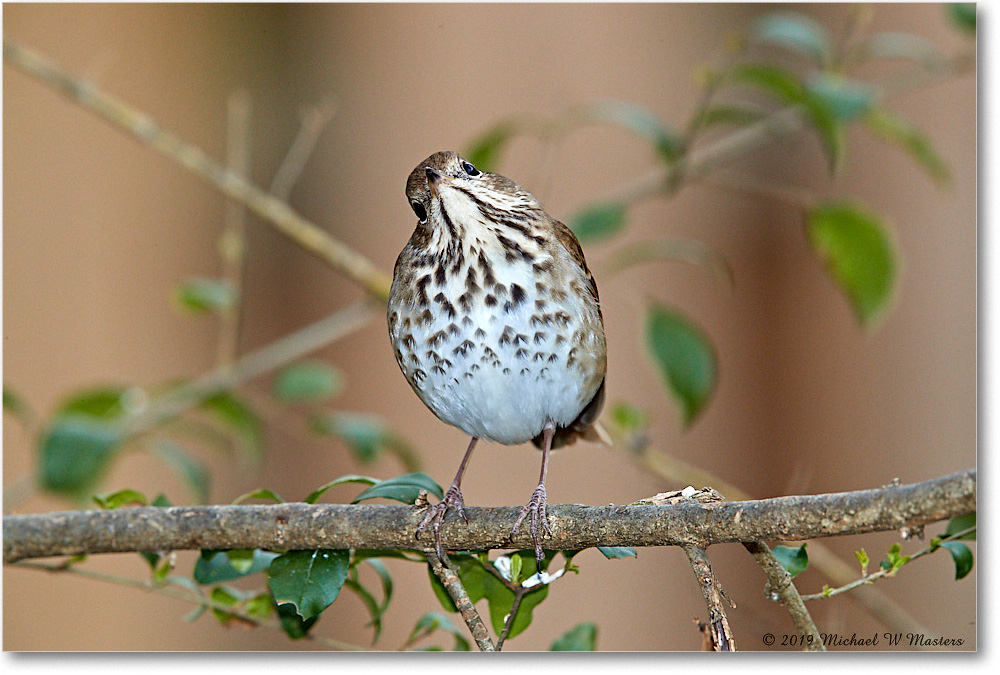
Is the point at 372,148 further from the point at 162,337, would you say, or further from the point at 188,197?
the point at 162,337

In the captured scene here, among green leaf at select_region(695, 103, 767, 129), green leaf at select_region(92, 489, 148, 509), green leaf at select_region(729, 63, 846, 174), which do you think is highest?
green leaf at select_region(695, 103, 767, 129)

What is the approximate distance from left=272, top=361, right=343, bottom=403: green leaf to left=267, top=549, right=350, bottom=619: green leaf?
0.74 meters

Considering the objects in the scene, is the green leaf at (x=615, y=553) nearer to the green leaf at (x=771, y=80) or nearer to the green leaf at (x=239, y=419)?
the green leaf at (x=771, y=80)

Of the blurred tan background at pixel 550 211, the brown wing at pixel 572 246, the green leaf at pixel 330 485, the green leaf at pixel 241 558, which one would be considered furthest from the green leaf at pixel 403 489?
the blurred tan background at pixel 550 211

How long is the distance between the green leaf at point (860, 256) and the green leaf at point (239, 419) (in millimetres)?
1351

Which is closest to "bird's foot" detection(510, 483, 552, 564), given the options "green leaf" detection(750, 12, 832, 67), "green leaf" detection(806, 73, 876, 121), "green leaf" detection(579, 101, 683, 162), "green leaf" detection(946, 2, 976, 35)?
"green leaf" detection(579, 101, 683, 162)

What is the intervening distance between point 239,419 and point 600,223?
97 centimetres

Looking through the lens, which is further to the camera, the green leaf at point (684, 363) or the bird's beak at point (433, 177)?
the green leaf at point (684, 363)

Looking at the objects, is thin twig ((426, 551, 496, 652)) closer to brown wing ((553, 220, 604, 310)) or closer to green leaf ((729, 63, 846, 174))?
brown wing ((553, 220, 604, 310))

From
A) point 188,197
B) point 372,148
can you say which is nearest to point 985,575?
point 372,148

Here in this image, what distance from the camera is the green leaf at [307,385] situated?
7.37ft

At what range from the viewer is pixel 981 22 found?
1850 mm

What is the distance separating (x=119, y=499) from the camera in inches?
66.9

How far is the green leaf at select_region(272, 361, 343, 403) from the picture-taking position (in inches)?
88.4
